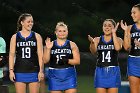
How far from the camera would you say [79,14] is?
24.0 meters

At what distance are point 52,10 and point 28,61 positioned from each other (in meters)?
15.8

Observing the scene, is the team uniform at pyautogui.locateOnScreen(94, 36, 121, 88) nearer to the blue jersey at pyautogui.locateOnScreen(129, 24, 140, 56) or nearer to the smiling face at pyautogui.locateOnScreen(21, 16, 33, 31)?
the blue jersey at pyautogui.locateOnScreen(129, 24, 140, 56)

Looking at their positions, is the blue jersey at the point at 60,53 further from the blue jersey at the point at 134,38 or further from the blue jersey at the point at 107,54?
the blue jersey at the point at 134,38

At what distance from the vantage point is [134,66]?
8359 mm

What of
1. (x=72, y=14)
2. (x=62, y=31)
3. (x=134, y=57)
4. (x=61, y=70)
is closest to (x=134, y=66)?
(x=134, y=57)

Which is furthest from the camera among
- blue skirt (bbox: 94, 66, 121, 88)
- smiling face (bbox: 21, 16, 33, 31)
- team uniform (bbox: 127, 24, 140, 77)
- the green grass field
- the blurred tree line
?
the blurred tree line

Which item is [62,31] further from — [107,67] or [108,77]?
[108,77]

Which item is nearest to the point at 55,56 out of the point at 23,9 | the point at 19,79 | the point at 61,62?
the point at 61,62

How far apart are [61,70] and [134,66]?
1.14m

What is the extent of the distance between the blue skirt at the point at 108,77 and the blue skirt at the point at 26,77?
1.12 metres

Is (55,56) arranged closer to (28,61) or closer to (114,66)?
(28,61)

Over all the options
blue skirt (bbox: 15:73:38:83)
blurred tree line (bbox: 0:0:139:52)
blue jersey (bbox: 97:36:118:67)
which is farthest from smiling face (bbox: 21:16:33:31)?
blurred tree line (bbox: 0:0:139:52)

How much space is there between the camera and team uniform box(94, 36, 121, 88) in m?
8.61

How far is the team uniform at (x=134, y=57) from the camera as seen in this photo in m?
8.31
